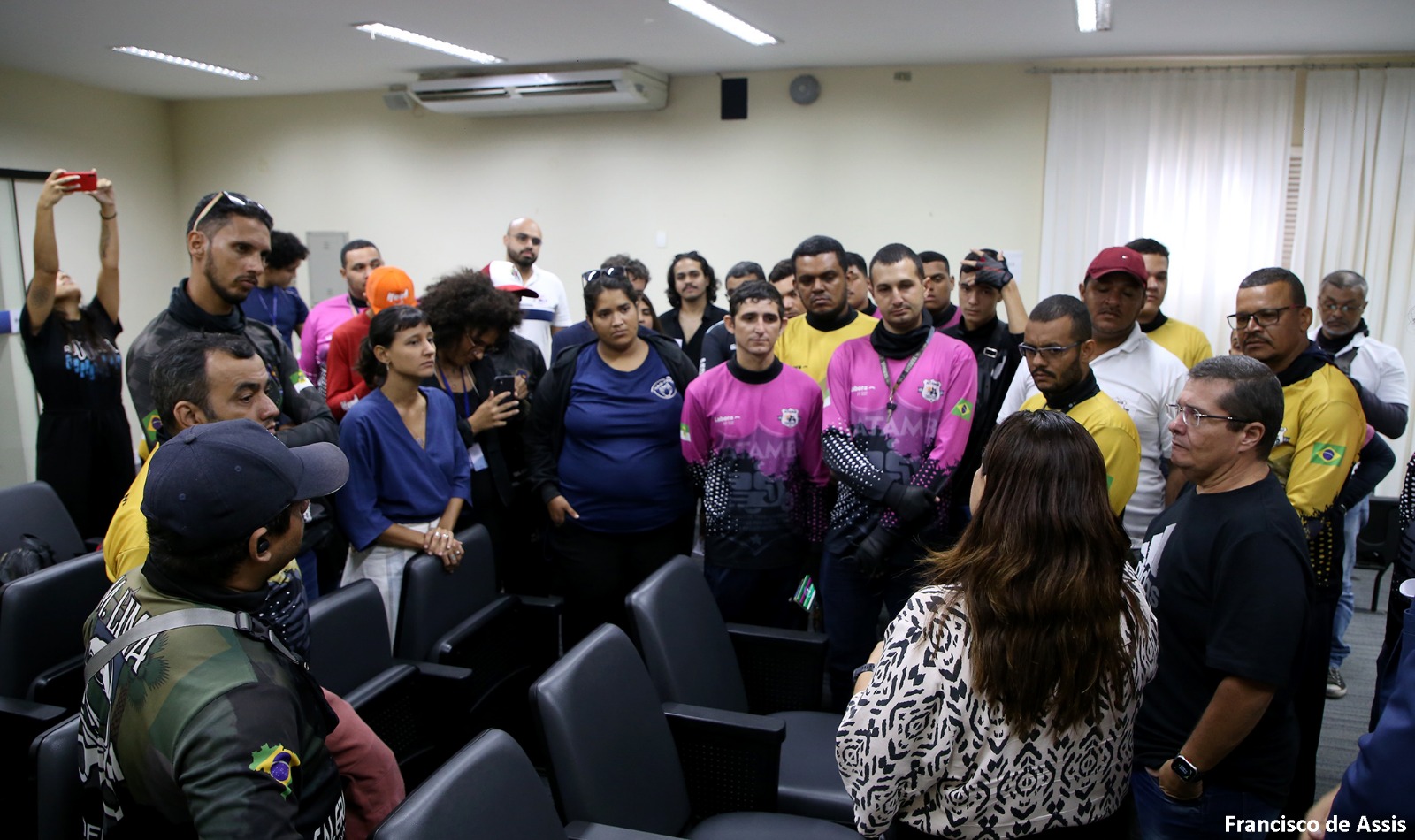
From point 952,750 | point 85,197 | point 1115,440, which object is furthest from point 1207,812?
point 85,197

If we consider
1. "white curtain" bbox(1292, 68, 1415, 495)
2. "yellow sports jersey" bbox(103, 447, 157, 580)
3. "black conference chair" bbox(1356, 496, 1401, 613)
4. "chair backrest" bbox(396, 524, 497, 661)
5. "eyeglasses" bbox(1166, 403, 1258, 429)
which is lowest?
"black conference chair" bbox(1356, 496, 1401, 613)

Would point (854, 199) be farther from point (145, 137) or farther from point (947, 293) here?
point (145, 137)

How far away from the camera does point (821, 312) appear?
3135 millimetres

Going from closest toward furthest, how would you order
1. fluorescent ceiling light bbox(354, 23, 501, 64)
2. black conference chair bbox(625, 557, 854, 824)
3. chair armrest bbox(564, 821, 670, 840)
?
chair armrest bbox(564, 821, 670, 840) < black conference chair bbox(625, 557, 854, 824) < fluorescent ceiling light bbox(354, 23, 501, 64)

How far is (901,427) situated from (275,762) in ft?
6.20

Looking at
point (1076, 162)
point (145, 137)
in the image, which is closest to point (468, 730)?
point (1076, 162)

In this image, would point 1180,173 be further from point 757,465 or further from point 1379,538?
point 757,465

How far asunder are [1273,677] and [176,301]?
8.71 feet

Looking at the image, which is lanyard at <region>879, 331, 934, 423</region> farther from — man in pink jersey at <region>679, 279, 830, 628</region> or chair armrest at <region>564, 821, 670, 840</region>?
chair armrest at <region>564, 821, 670, 840</region>

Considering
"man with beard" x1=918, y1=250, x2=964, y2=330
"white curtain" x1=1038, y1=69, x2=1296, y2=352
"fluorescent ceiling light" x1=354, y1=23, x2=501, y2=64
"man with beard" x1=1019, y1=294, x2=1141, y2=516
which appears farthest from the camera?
"white curtain" x1=1038, y1=69, x2=1296, y2=352

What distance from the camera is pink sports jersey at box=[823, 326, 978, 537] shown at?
2.44 meters

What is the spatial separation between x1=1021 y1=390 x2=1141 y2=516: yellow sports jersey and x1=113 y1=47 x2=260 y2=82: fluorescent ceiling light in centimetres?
649

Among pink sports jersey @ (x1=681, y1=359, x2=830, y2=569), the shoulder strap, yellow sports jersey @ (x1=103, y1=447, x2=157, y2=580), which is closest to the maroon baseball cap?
pink sports jersey @ (x1=681, y1=359, x2=830, y2=569)

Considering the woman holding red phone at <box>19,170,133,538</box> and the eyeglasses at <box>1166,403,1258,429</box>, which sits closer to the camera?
the eyeglasses at <box>1166,403,1258,429</box>
